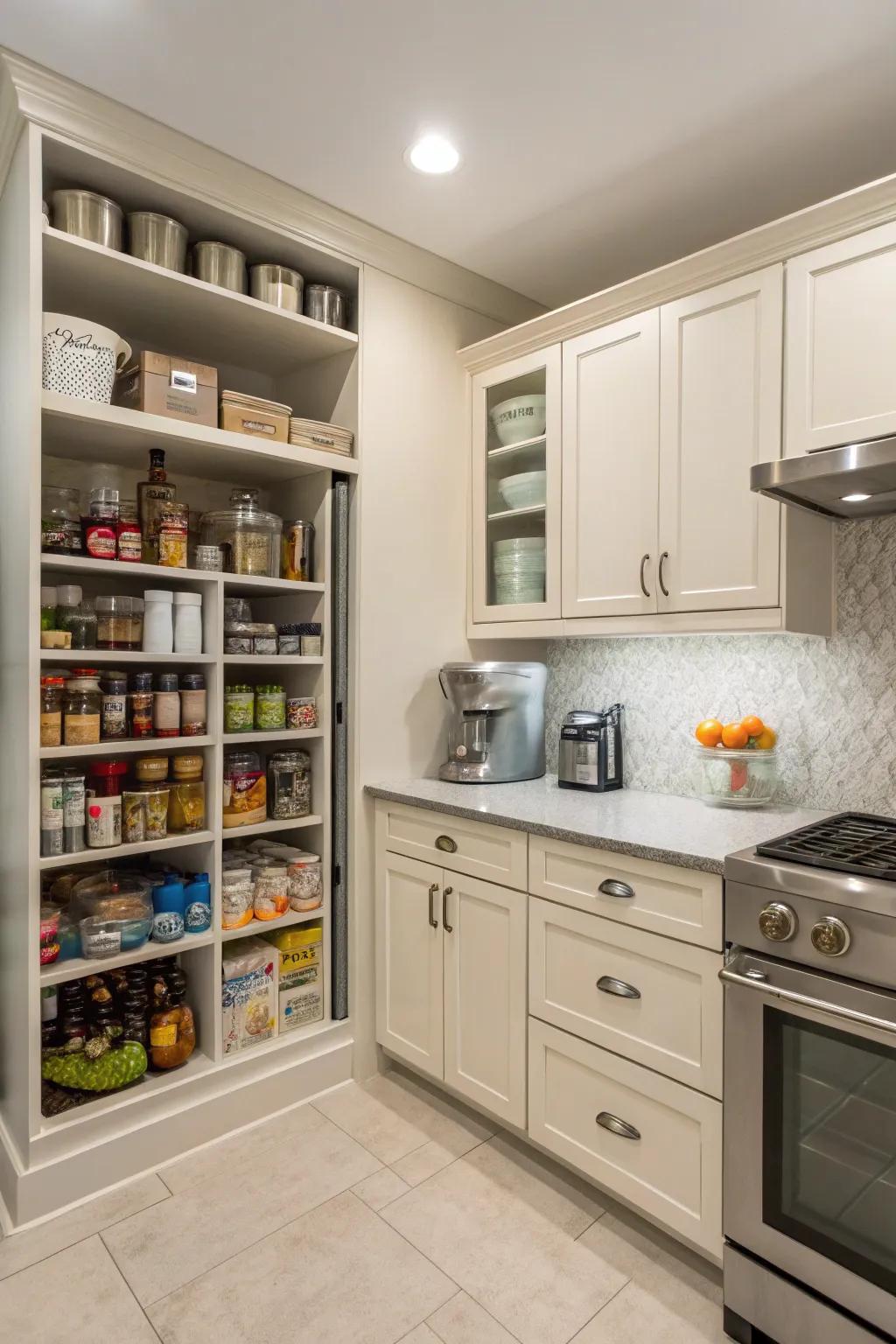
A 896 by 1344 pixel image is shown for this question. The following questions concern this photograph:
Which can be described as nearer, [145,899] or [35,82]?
[35,82]

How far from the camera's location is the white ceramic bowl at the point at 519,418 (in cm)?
238

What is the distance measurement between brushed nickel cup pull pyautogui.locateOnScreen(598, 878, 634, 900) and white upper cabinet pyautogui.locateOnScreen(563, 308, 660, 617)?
74cm

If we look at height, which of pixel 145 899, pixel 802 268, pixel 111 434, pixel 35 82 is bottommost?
pixel 145 899

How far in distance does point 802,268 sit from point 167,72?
1471 millimetres

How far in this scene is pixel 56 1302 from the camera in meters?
1.55

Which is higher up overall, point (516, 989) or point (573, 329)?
point (573, 329)

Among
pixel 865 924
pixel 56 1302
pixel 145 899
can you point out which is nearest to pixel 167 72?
pixel 145 899

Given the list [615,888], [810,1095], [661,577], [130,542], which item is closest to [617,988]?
[615,888]

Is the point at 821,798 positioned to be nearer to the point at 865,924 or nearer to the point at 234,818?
the point at 865,924

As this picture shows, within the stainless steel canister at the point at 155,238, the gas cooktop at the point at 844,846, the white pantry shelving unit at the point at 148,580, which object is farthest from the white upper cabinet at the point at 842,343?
the stainless steel canister at the point at 155,238

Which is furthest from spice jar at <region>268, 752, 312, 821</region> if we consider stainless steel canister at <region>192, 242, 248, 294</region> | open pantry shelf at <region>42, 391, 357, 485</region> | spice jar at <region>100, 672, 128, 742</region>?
stainless steel canister at <region>192, 242, 248, 294</region>

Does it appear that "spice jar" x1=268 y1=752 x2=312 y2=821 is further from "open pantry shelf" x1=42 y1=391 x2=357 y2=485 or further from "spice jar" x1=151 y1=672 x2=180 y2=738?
"open pantry shelf" x1=42 y1=391 x2=357 y2=485

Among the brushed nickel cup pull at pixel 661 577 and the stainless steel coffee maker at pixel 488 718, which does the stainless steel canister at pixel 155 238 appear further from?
the brushed nickel cup pull at pixel 661 577

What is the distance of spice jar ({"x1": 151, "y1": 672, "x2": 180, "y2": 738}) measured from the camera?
2.03 meters
